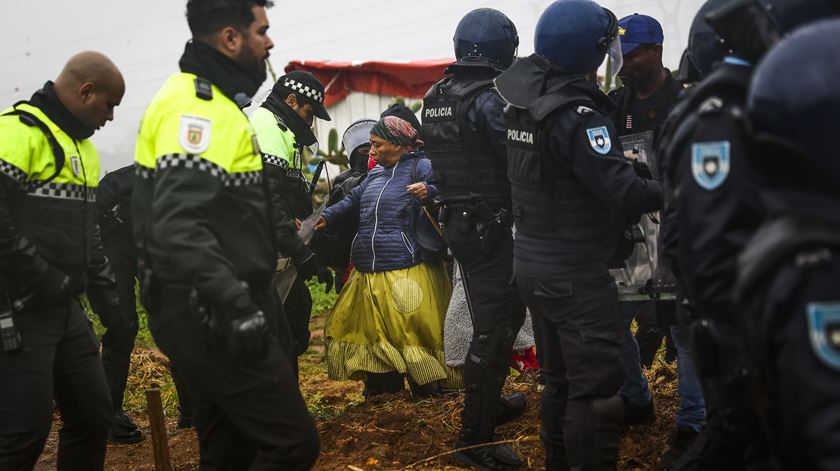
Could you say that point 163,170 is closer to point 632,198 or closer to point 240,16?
point 240,16

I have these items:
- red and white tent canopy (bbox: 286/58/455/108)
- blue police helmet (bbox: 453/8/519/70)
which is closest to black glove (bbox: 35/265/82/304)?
blue police helmet (bbox: 453/8/519/70)

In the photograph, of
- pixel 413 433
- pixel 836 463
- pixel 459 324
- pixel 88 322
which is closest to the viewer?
pixel 836 463

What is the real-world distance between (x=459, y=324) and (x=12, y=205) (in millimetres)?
3120

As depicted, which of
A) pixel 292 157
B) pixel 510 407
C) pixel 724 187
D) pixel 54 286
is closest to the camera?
pixel 724 187

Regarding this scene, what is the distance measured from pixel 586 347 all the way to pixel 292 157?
264 cm

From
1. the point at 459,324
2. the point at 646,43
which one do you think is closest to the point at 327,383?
the point at 459,324

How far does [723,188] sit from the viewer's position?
6.25ft

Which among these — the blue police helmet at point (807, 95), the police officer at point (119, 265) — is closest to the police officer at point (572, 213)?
the blue police helmet at point (807, 95)

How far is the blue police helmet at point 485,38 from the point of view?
475 centimetres

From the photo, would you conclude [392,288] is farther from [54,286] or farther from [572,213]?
[54,286]

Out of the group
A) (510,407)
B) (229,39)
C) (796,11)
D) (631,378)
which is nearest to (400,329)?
(510,407)

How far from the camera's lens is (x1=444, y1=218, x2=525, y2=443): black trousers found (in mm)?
4605

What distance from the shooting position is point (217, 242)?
2795mm

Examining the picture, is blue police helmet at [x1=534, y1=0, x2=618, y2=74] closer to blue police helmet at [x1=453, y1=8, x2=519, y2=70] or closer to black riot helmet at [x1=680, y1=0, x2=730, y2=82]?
black riot helmet at [x1=680, y1=0, x2=730, y2=82]
